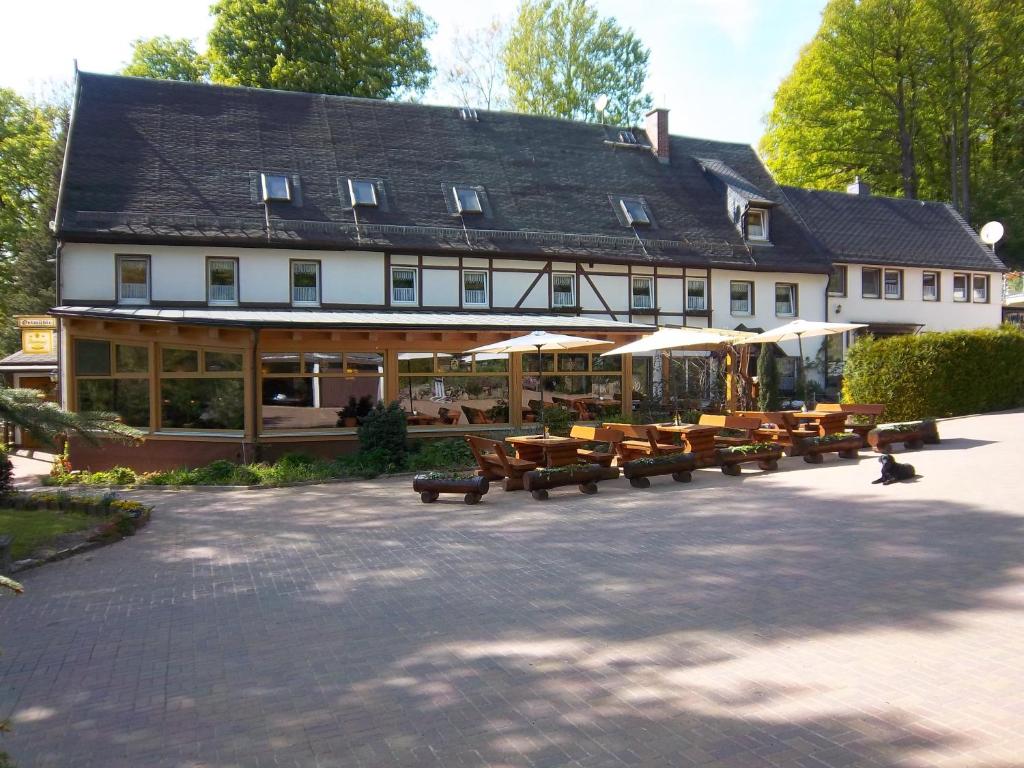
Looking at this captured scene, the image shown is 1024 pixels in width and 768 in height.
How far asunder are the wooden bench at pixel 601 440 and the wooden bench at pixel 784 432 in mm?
2737

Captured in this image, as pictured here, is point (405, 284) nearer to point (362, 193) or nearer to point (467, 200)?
point (362, 193)

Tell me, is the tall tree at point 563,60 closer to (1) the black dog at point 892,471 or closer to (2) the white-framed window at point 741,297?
(2) the white-framed window at point 741,297

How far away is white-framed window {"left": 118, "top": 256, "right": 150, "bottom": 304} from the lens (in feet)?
63.6

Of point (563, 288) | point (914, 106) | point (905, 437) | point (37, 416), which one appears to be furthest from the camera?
point (914, 106)

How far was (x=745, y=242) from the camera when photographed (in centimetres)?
2620

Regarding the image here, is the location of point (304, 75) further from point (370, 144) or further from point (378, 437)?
point (378, 437)

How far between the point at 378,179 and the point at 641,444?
1322 centimetres

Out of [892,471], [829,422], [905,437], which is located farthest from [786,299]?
[892,471]

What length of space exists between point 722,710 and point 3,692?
4.29 m

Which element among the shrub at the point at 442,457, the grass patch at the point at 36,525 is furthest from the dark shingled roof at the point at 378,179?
the grass patch at the point at 36,525

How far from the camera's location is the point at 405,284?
71.3 ft

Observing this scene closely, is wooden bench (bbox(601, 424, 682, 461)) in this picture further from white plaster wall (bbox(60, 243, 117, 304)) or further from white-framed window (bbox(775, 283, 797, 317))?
white-framed window (bbox(775, 283, 797, 317))

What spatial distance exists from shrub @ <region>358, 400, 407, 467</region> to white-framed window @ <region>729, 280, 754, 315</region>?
14166mm

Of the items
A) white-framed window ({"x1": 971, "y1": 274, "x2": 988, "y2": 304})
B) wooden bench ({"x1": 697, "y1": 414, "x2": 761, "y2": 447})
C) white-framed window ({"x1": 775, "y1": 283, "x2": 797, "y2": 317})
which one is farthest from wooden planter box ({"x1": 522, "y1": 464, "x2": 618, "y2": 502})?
white-framed window ({"x1": 971, "y1": 274, "x2": 988, "y2": 304})
